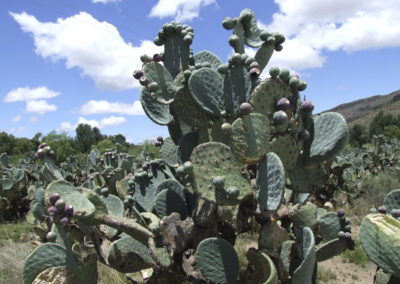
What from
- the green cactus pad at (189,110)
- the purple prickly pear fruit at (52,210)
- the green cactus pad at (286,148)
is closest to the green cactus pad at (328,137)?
the green cactus pad at (286,148)

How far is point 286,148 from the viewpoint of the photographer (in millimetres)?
1513

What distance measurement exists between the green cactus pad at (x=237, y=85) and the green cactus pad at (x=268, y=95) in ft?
0.37

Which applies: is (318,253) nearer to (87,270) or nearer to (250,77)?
Result: (250,77)

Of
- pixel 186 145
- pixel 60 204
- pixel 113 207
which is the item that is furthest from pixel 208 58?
pixel 60 204

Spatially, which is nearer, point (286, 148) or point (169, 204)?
point (286, 148)

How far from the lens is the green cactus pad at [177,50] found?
6.38 feet

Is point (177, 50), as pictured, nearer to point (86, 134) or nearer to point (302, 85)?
point (302, 85)

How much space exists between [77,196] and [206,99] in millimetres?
718

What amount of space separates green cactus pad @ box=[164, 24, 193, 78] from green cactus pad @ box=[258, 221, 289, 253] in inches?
39.3

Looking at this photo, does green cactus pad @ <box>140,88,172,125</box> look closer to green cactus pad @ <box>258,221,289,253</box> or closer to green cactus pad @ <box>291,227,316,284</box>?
green cactus pad @ <box>258,221,289,253</box>

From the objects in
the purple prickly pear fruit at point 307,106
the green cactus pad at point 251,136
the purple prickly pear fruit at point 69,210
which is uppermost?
the purple prickly pear fruit at point 307,106

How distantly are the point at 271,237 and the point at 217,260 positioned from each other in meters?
0.25

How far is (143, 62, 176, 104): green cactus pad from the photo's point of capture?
72.2 inches

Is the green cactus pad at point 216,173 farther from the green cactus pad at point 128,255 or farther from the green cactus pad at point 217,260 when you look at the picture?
the green cactus pad at point 128,255
